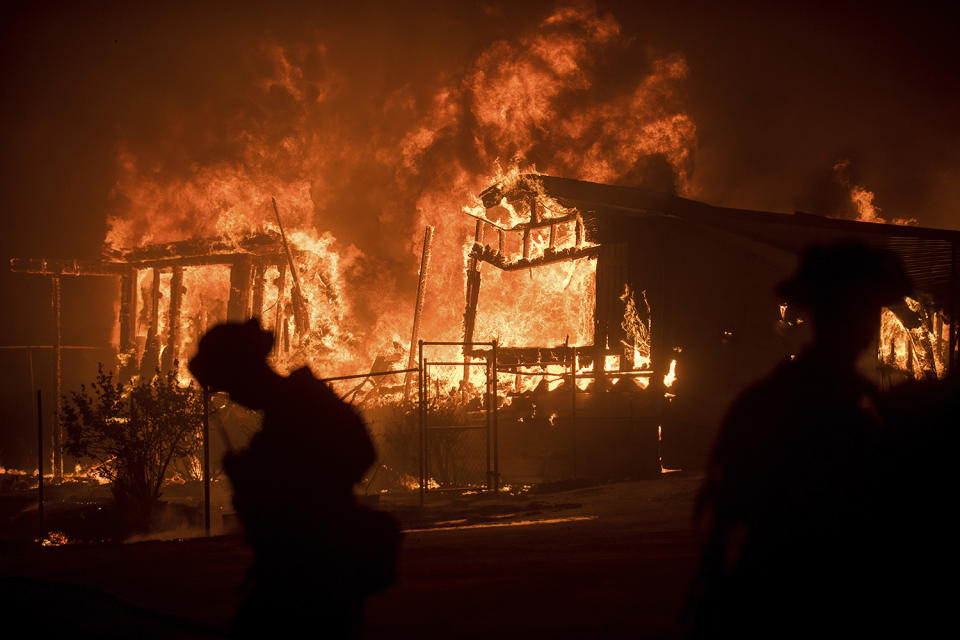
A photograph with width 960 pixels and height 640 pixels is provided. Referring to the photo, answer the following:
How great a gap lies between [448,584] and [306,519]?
10.6 feet

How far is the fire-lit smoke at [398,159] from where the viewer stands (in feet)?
91.6

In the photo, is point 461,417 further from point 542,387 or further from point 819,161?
point 819,161

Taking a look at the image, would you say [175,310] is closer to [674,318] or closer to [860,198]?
[674,318]

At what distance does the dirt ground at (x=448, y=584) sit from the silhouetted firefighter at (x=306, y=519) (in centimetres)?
196

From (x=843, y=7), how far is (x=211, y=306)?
2767cm

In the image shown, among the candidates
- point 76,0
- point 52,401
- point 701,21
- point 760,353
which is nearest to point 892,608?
point 760,353

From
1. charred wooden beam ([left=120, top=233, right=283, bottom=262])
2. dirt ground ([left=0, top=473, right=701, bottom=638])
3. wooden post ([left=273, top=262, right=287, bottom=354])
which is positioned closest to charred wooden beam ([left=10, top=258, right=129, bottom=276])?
charred wooden beam ([left=120, top=233, right=283, bottom=262])

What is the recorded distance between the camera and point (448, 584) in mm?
5758

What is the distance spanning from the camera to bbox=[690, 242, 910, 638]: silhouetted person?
2.32 m

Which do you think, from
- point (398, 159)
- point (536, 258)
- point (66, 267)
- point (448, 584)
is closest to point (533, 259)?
point (536, 258)

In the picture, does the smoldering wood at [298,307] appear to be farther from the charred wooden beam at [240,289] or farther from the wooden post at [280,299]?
the charred wooden beam at [240,289]

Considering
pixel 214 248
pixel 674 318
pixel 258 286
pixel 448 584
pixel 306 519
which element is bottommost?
pixel 448 584

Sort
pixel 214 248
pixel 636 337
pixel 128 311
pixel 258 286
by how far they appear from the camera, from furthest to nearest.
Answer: pixel 128 311
pixel 258 286
pixel 214 248
pixel 636 337

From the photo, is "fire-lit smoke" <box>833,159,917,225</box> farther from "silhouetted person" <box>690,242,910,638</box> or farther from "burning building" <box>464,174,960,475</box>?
"silhouetted person" <box>690,242,910,638</box>
